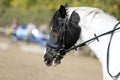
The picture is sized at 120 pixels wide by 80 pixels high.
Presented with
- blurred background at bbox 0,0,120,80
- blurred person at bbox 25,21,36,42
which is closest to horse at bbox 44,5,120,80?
blurred background at bbox 0,0,120,80

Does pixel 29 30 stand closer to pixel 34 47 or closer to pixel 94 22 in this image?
pixel 34 47

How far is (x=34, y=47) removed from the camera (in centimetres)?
3145

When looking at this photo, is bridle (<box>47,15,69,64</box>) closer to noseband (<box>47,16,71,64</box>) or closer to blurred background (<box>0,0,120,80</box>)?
noseband (<box>47,16,71,64</box>)

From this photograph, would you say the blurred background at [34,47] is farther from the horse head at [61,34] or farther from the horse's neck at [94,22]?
the horse's neck at [94,22]

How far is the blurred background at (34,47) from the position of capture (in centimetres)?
1634

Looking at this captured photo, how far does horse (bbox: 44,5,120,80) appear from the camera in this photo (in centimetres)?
643

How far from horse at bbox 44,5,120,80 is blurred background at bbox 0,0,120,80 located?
179 inches

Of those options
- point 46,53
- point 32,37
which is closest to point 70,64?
point 32,37

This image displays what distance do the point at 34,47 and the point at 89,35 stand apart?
24.8m

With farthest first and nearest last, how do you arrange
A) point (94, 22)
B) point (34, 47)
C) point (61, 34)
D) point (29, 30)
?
point (34, 47), point (29, 30), point (61, 34), point (94, 22)

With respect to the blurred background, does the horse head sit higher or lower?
higher

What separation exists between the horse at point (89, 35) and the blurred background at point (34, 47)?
14.9ft

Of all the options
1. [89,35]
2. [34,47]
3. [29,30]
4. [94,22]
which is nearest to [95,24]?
[94,22]

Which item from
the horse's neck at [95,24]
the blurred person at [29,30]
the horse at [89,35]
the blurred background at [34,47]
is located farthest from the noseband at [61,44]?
the blurred person at [29,30]
